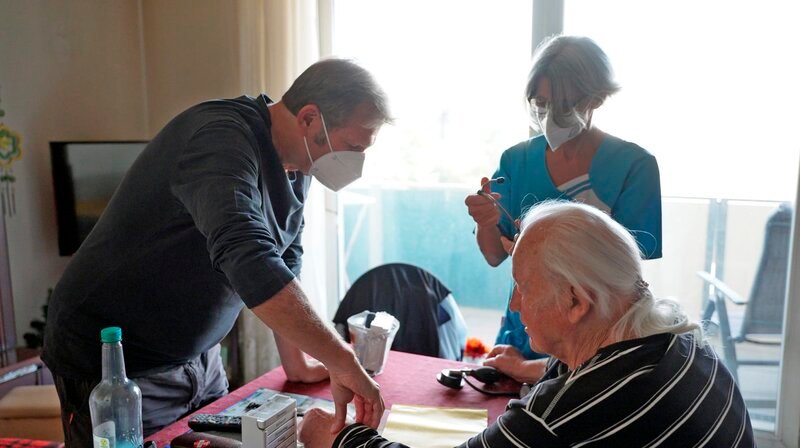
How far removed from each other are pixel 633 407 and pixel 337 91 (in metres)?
0.89

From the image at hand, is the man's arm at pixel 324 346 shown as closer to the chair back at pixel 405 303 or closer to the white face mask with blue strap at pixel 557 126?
the white face mask with blue strap at pixel 557 126

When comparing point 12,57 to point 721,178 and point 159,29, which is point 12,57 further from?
point 721,178

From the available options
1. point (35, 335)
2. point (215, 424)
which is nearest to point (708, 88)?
point (215, 424)

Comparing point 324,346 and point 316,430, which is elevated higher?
point 324,346

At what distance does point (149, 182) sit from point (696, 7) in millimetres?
2301

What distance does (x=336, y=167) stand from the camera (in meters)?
1.53

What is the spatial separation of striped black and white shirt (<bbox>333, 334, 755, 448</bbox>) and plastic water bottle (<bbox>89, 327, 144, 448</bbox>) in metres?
0.59

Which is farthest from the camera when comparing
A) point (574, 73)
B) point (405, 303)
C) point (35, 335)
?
point (35, 335)

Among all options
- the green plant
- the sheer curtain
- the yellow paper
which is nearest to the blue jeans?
the yellow paper

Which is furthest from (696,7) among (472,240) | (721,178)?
(472,240)

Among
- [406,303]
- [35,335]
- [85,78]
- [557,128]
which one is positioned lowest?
[35,335]

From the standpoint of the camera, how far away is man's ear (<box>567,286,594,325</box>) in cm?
101

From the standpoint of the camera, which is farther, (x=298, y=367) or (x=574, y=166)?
(x=574, y=166)

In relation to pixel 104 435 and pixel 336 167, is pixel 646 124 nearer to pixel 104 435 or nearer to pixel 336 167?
pixel 336 167
